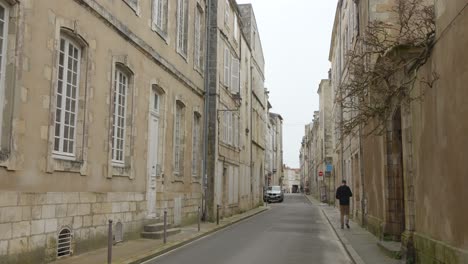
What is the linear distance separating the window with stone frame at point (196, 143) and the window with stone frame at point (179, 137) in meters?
1.64

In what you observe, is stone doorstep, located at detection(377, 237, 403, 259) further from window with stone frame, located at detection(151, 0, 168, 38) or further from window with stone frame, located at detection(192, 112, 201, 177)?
window with stone frame, located at detection(192, 112, 201, 177)

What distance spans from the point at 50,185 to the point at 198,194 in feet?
36.0

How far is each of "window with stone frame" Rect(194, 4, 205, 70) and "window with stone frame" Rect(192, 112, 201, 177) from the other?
2.11 metres

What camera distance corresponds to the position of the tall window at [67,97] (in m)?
9.99

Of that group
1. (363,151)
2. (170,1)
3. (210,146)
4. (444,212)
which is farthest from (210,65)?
(444,212)

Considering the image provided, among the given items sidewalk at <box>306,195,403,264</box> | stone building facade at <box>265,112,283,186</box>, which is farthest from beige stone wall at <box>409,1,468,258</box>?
stone building facade at <box>265,112,283,186</box>

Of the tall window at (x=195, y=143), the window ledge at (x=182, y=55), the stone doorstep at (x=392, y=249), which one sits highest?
the window ledge at (x=182, y=55)

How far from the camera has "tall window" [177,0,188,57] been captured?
17767mm

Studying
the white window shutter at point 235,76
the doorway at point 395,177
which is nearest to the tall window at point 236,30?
the white window shutter at point 235,76

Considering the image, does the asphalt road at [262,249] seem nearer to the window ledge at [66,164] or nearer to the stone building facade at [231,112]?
the window ledge at [66,164]

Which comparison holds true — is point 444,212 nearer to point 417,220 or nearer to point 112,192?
point 417,220

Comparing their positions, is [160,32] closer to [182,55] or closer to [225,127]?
[182,55]

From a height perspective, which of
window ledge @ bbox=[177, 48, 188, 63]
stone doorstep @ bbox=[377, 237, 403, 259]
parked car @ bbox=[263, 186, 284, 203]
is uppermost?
window ledge @ bbox=[177, 48, 188, 63]

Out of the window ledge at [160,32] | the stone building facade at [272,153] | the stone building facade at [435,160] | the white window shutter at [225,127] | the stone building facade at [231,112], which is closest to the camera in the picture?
the stone building facade at [435,160]
